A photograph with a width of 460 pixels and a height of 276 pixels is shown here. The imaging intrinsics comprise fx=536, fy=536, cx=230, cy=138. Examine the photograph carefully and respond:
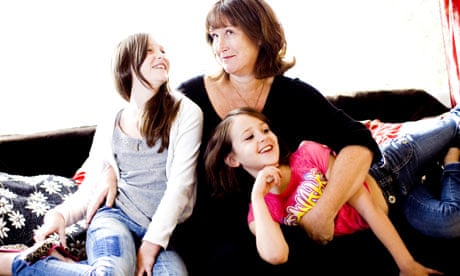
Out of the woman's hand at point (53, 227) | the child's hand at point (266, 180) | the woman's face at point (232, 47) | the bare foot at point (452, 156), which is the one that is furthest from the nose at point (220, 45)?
the bare foot at point (452, 156)

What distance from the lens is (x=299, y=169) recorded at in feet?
5.61

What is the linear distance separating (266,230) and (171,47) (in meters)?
1.53

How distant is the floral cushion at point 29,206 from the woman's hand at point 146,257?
0.26 meters

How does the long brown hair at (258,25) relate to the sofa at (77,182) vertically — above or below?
above

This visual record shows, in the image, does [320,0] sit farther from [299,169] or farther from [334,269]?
[334,269]

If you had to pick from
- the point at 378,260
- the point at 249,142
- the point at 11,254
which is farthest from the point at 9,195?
the point at 378,260

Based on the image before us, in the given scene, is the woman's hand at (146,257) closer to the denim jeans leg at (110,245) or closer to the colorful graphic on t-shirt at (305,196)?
the denim jeans leg at (110,245)

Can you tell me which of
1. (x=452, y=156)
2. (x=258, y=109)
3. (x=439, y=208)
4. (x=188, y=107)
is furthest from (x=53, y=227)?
(x=452, y=156)

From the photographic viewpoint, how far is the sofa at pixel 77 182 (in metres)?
1.56

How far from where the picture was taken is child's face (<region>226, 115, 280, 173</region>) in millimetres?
1669

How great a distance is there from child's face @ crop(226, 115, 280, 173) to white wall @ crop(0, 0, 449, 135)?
1.02m

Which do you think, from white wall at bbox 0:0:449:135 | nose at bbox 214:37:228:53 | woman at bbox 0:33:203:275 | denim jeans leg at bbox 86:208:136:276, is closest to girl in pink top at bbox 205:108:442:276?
woman at bbox 0:33:203:275

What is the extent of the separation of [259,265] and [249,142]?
15.2 inches

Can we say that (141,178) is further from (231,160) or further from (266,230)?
(266,230)
